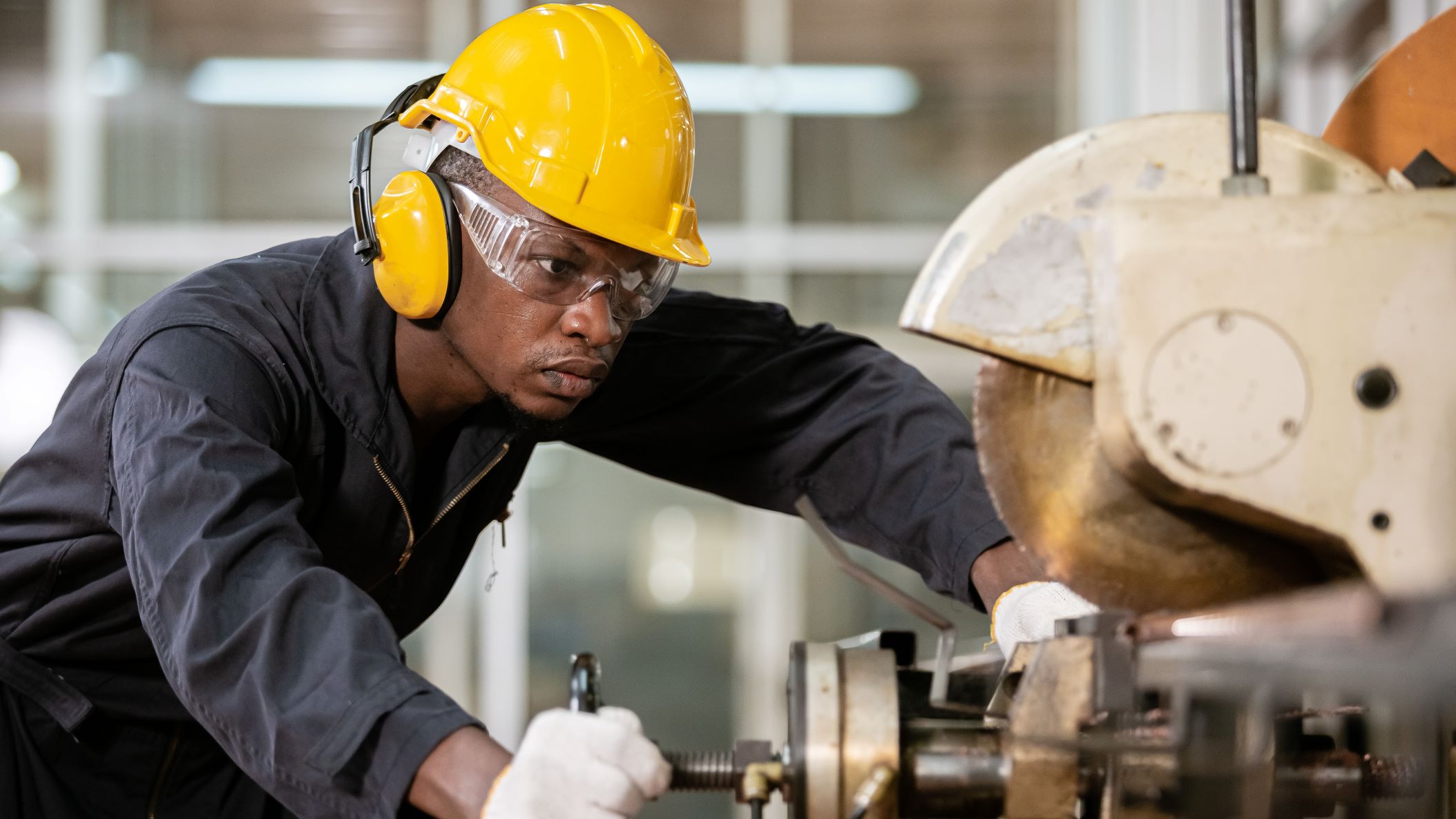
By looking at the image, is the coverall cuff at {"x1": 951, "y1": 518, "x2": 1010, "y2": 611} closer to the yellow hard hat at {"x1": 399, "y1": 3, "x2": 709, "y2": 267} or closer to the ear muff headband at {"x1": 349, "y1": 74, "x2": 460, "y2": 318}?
the yellow hard hat at {"x1": 399, "y1": 3, "x2": 709, "y2": 267}

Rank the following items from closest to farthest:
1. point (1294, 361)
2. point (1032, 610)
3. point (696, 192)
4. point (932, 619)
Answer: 1. point (1294, 361)
2. point (932, 619)
3. point (1032, 610)
4. point (696, 192)

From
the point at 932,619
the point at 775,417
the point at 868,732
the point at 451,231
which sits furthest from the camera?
the point at 775,417

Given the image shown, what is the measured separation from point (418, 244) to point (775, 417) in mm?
548

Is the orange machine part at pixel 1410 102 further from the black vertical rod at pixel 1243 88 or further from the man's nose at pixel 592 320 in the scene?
the man's nose at pixel 592 320

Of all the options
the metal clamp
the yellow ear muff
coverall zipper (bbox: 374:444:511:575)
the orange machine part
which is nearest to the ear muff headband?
the yellow ear muff

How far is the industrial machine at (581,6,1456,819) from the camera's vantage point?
2.75 ft

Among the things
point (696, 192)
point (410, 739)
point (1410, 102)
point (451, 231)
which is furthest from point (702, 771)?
point (696, 192)

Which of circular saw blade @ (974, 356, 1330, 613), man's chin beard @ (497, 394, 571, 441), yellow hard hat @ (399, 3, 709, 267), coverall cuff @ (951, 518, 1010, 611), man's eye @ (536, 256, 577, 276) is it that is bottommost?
coverall cuff @ (951, 518, 1010, 611)

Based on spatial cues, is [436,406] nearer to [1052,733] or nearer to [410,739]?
[410,739]

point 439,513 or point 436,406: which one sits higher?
point 436,406

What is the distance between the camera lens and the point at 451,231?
58.9 inches

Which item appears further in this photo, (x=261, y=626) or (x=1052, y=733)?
(x=261, y=626)

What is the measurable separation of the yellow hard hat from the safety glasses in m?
0.03

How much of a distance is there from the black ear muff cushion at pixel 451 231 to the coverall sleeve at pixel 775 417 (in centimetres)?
33
